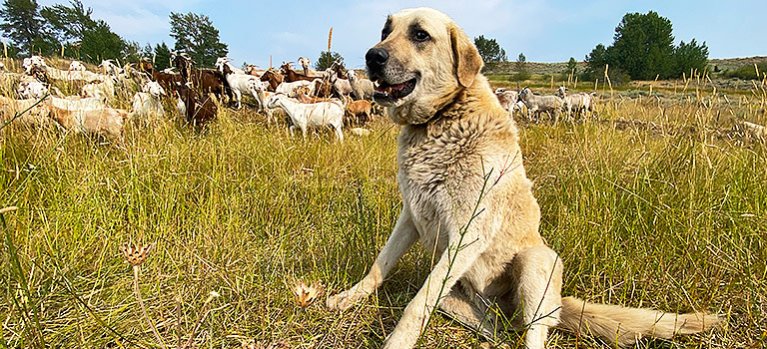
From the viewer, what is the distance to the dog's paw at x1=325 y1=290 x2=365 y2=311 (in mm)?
1987

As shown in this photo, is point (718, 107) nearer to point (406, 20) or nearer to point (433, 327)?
point (406, 20)

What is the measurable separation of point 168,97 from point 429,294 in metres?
6.13

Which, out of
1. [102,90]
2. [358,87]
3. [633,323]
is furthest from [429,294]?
[358,87]

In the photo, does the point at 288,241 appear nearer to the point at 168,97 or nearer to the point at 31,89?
the point at 168,97

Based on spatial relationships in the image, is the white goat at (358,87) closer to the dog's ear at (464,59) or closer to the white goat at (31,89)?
the white goat at (31,89)

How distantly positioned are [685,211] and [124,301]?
307 cm

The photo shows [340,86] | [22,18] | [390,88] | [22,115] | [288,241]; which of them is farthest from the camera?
[22,18]

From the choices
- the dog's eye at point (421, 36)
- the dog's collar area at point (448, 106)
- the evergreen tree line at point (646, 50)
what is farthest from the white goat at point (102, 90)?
the evergreen tree line at point (646, 50)

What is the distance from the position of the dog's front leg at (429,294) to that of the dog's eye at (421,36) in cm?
109

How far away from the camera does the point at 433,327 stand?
75.3 inches

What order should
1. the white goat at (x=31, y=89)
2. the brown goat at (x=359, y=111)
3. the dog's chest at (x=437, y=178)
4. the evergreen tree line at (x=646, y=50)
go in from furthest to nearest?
the evergreen tree line at (x=646, y=50) → the brown goat at (x=359, y=111) → the white goat at (x=31, y=89) → the dog's chest at (x=437, y=178)

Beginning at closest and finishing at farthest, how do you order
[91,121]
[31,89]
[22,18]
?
[91,121], [31,89], [22,18]

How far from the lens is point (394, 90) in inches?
82.7

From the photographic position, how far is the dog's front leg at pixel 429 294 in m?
1.64
